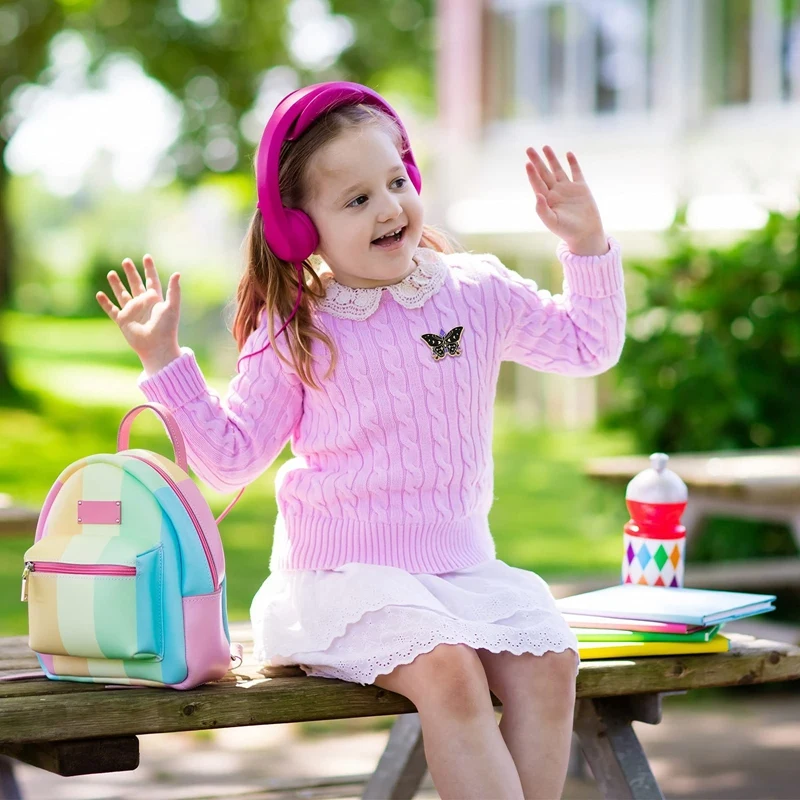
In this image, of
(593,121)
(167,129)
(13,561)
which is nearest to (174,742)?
(13,561)

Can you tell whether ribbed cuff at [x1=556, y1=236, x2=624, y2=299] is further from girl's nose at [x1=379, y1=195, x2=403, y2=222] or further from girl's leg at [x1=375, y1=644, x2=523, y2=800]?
girl's leg at [x1=375, y1=644, x2=523, y2=800]

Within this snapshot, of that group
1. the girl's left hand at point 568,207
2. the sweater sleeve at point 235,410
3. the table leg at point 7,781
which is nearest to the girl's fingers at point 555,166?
the girl's left hand at point 568,207

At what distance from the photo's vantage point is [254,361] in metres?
2.83

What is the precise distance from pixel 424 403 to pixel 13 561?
660 cm

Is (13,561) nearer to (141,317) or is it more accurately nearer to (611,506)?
(611,506)

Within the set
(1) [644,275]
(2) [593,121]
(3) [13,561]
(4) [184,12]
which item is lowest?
(3) [13,561]

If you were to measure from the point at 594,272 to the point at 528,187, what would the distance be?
11559 millimetres

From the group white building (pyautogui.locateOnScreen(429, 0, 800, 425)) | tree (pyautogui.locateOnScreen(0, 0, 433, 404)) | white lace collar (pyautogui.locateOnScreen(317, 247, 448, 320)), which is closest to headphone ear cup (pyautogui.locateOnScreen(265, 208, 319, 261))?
white lace collar (pyautogui.locateOnScreen(317, 247, 448, 320))

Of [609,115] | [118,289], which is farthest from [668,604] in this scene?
[609,115]

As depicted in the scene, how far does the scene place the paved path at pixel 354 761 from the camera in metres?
4.23

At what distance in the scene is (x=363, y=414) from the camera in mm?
2785

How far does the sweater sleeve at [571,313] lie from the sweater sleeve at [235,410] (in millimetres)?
508

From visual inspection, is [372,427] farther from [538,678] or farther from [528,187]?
[528,187]

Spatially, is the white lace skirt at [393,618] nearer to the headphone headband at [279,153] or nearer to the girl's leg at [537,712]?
the girl's leg at [537,712]
